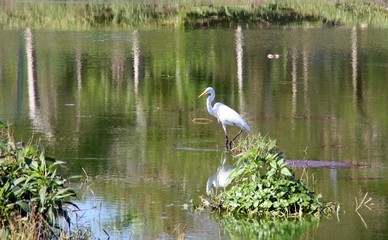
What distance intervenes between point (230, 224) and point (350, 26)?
30.1m

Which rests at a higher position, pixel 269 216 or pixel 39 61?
pixel 39 61

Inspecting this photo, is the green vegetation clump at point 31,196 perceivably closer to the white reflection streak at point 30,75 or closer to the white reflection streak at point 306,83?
the white reflection streak at point 30,75

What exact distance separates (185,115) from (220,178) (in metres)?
5.41

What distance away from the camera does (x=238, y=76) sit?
23.6 m

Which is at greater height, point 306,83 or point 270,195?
point 306,83

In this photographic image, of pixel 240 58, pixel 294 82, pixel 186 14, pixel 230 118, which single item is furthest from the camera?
pixel 186 14

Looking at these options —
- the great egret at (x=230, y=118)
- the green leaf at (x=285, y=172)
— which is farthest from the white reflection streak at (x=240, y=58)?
the green leaf at (x=285, y=172)

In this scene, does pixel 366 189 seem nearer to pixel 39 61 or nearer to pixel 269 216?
pixel 269 216

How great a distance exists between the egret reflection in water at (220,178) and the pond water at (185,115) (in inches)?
4.8

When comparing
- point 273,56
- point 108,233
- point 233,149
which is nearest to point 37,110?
point 233,149

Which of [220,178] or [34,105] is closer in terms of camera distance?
[220,178]

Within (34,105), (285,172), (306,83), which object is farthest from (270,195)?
(306,83)

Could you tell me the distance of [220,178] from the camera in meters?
12.1

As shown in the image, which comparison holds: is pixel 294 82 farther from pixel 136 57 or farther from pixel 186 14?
pixel 186 14
